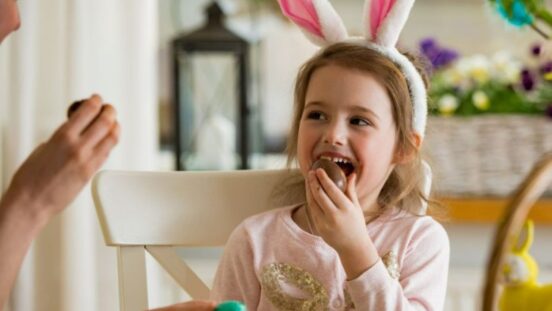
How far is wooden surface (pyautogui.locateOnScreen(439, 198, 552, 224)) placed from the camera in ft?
7.63

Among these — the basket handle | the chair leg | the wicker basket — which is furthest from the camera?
the wicker basket

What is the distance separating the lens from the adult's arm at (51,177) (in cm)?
84

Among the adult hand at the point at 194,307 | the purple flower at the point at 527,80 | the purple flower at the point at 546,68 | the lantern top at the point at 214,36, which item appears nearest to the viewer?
the adult hand at the point at 194,307

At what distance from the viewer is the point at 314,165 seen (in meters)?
1.31

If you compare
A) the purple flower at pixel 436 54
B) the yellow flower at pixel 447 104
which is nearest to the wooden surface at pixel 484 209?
the yellow flower at pixel 447 104

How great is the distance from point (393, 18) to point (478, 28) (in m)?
1.36

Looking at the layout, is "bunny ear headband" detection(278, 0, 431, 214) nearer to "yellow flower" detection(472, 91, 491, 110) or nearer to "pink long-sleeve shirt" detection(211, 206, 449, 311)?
"pink long-sleeve shirt" detection(211, 206, 449, 311)

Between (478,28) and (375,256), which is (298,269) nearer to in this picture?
(375,256)

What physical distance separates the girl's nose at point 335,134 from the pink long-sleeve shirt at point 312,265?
5.6 inches

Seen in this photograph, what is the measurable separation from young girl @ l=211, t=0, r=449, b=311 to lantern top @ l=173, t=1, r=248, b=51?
1015 millimetres

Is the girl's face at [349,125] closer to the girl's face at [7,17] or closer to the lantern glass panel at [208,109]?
the girl's face at [7,17]

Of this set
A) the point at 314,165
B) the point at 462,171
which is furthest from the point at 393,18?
the point at 462,171

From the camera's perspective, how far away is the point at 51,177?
2.76 ft

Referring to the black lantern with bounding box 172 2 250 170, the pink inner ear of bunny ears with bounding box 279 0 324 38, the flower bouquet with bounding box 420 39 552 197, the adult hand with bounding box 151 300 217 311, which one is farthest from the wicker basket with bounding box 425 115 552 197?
the adult hand with bounding box 151 300 217 311
